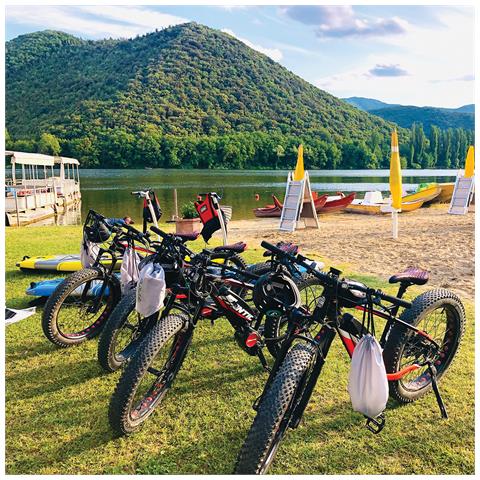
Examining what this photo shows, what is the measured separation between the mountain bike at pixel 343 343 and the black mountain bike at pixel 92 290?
6.10 ft

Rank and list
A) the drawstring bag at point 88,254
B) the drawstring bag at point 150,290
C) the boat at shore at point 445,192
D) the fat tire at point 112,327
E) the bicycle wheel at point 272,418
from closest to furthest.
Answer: the bicycle wheel at point 272,418 → the drawstring bag at point 150,290 → the fat tire at point 112,327 → the drawstring bag at point 88,254 → the boat at shore at point 445,192

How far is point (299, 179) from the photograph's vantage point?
12883 millimetres

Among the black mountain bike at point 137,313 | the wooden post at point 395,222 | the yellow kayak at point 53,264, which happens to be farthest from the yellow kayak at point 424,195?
the black mountain bike at point 137,313

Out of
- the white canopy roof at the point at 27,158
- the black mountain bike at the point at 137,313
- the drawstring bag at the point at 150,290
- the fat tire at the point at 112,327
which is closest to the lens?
the drawstring bag at the point at 150,290

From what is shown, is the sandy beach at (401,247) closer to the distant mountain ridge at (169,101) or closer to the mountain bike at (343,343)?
the mountain bike at (343,343)

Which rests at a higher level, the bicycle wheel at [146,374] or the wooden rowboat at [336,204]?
the wooden rowboat at [336,204]

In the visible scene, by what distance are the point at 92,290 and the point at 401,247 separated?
23.6 feet

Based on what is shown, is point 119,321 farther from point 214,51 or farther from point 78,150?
point 214,51

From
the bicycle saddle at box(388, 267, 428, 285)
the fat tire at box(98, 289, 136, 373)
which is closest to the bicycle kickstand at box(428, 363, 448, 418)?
the bicycle saddle at box(388, 267, 428, 285)

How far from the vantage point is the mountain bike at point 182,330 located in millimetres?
2777

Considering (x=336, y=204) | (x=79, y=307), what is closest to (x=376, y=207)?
(x=336, y=204)

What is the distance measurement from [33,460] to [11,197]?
19278 mm

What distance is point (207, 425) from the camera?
3.03 m

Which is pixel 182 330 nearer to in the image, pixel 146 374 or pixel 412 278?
pixel 146 374
